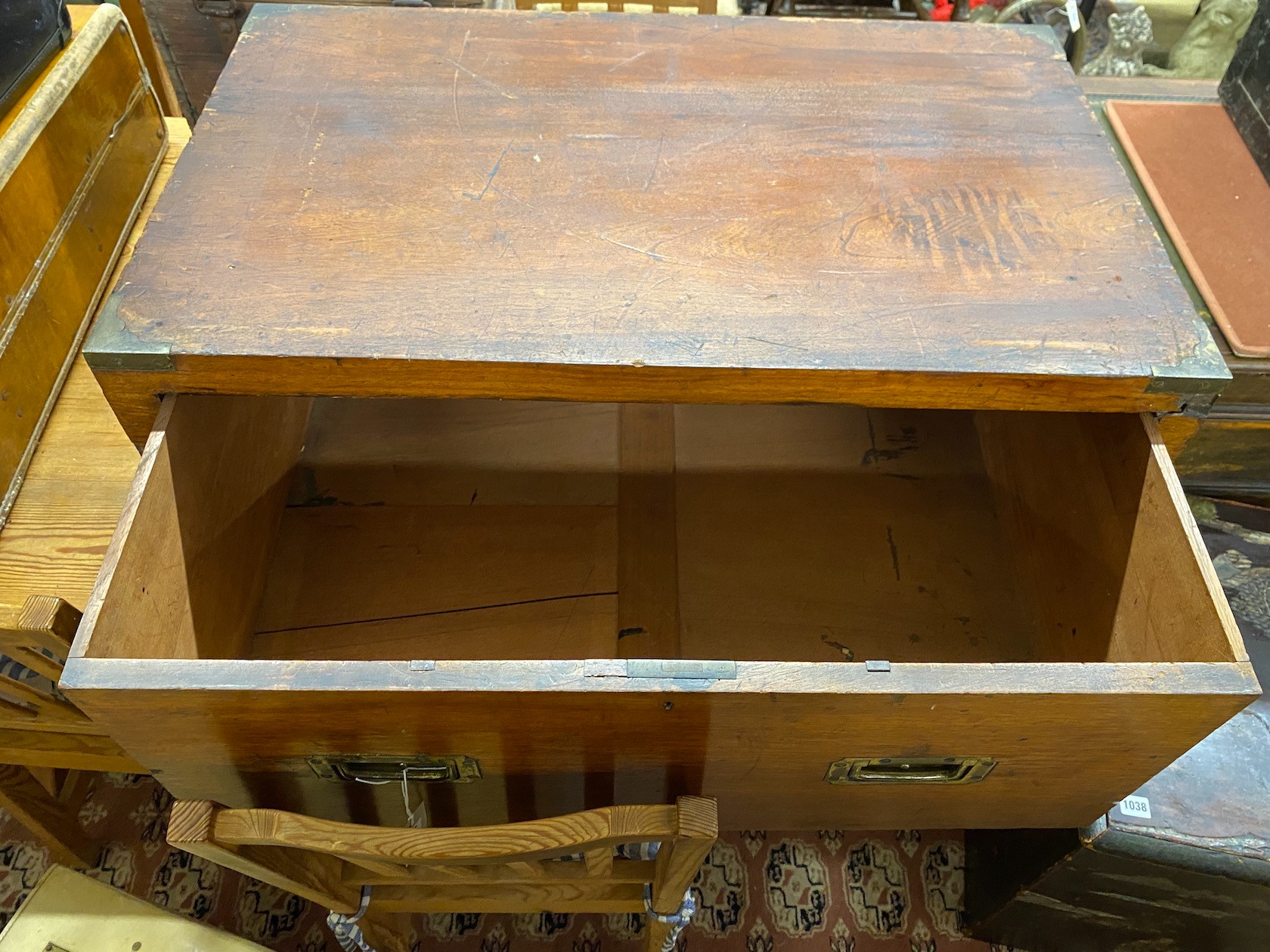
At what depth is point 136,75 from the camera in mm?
1311

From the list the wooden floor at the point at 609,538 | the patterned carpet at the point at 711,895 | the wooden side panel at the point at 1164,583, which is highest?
the wooden side panel at the point at 1164,583

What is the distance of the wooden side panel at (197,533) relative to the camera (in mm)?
705

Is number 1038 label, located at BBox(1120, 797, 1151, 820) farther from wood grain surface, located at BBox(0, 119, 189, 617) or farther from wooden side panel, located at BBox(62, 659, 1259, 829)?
wood grain surface, located at BBox(0, 119, 189, 617)

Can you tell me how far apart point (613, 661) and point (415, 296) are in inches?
15.0

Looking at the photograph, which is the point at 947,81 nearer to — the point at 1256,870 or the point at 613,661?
the point at 613,661

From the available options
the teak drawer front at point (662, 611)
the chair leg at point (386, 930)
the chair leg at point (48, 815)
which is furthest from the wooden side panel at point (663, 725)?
the chair leg at point (48, 815)

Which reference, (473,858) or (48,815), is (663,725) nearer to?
(473,858)

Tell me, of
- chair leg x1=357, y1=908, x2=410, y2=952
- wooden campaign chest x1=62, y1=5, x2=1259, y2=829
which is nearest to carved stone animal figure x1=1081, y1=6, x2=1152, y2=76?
wooden campaign chest x1=62, y1=5, x2=1259, y2=829

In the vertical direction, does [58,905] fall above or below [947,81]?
below

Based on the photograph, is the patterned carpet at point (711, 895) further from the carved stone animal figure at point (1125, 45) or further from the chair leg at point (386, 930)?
the carved stone animal figure at point (1125, 45)

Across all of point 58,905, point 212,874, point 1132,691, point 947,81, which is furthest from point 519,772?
point 947,81

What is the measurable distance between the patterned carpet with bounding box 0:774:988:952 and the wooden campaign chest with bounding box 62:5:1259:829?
18.1 inches

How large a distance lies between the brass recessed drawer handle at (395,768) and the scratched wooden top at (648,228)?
312 millimetres

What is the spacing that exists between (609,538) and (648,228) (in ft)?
1.32
